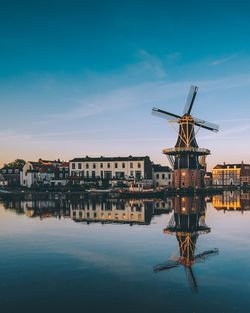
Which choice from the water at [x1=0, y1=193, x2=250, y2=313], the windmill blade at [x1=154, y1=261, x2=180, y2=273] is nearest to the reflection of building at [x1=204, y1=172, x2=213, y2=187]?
the water at [x1=0, y1=193, x2=250, y2=313]

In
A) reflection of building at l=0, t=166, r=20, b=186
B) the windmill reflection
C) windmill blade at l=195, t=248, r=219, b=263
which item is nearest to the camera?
the windmill reflection

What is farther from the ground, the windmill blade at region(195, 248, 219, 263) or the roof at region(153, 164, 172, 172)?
the roof at region(153, 164, 172, 172)

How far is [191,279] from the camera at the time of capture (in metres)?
14.5

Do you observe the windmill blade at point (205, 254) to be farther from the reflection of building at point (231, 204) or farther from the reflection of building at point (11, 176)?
the reflection of building at point (11, 176)

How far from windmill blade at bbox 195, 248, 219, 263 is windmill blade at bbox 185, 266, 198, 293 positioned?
1.61m

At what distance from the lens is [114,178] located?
94.9 m

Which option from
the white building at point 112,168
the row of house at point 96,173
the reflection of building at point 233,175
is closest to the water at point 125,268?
the row of house at point 96,173

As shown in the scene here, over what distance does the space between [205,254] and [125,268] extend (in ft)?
16.7

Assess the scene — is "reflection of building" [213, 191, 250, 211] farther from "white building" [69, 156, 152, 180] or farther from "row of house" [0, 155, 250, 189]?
"white building" [69, 156, 152, 180]

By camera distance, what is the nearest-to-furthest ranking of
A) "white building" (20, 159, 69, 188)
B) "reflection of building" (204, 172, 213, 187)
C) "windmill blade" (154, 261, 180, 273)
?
1. "windmill blade" (154, 261, 180, 273)
2. "white building" (20, 159, 69, 188)
3. "reflection of building" (204, 172, 213, 187)

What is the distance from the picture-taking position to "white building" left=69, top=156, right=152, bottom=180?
94.2 meters

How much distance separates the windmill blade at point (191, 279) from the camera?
43.7 feet

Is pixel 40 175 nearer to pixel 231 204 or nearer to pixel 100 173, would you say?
pixel 100 173

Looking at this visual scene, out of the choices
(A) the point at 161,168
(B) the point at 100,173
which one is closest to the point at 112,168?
(B) the point at 100,173
